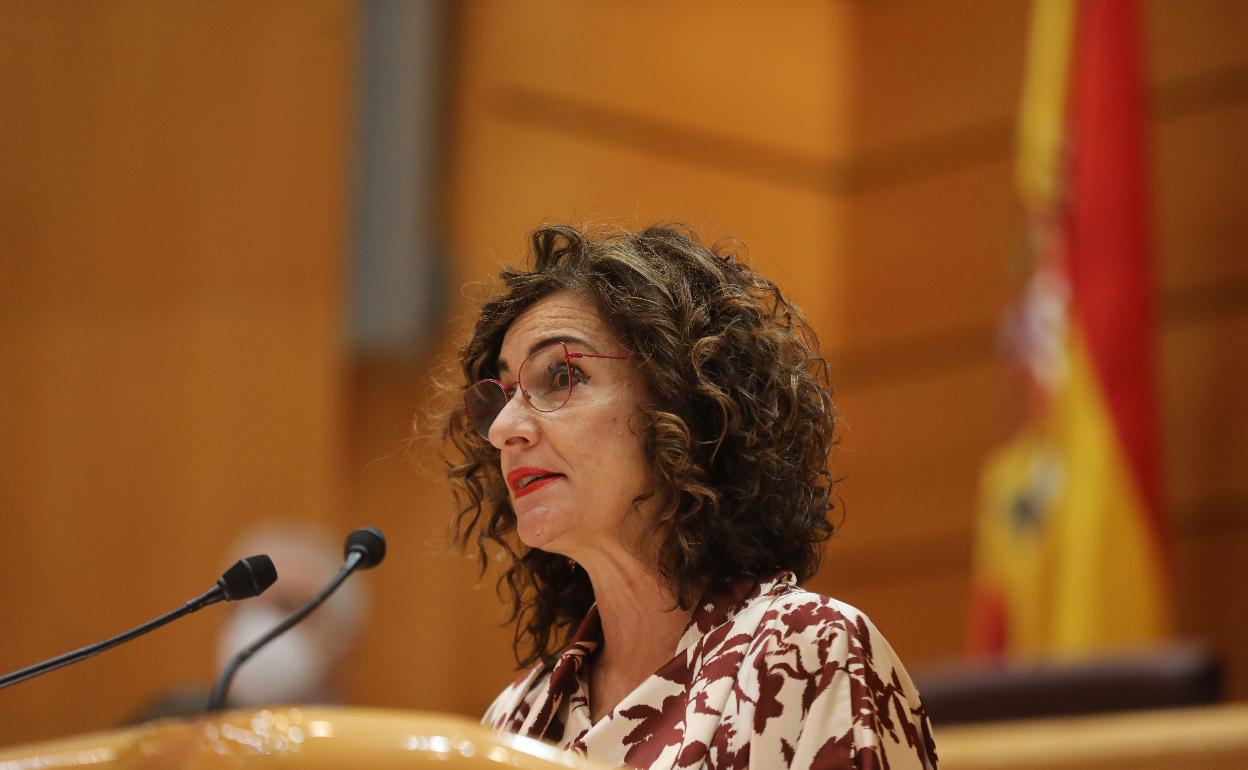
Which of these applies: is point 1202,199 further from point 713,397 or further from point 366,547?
point 366,547

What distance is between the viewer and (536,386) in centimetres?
191

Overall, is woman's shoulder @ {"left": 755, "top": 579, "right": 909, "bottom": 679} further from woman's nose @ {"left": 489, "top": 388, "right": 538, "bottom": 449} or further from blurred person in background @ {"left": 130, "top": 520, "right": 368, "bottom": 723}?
blurred person in background @ {"left": 130, "top": 520, "right": 368, "bottom": 723}

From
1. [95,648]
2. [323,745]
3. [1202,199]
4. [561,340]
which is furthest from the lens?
[1202,199]

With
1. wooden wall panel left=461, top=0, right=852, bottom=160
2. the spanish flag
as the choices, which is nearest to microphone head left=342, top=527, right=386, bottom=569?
the spanish flag

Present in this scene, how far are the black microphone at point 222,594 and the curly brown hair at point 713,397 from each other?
17.1 inches

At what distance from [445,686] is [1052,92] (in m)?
2.58

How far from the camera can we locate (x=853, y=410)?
5566 mm

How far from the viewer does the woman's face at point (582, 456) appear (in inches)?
72.1

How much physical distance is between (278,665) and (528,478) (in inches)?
94.6

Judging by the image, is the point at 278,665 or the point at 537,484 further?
the point at 278,665

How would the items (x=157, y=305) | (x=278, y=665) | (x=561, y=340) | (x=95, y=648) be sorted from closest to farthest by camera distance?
(x=95, y=648) → (x=561, y=340) → (x=278, y=665) → (x=157, y=305)

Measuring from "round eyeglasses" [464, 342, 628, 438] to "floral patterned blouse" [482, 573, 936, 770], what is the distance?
30 centimetres

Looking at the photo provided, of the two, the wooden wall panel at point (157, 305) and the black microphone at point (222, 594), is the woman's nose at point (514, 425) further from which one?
the wooden wall panel at point (157, 305)

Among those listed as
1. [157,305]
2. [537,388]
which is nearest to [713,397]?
[537,388]
